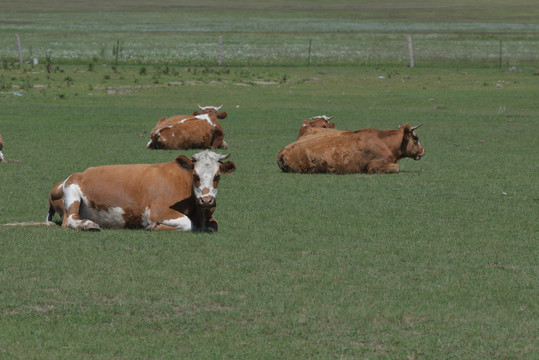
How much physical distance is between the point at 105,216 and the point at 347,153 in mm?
6920

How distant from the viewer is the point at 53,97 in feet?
115

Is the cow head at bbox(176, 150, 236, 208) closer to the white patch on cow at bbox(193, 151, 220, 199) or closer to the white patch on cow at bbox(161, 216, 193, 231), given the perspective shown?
the white patch on cow at bbox(193, 151, 220, 199)

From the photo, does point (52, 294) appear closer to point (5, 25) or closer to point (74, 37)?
point (74, 37)

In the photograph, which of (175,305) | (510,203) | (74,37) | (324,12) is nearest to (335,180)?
(510,203)

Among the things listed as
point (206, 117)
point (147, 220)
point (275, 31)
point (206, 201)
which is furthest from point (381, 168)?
point (275, 31)

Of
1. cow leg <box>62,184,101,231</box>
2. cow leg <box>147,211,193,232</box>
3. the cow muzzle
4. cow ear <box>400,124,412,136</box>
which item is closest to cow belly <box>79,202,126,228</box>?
cow leg <box>62,184,101,231</box>

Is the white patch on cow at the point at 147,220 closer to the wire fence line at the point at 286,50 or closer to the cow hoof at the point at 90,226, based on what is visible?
the cow hoof at the point at 90,226

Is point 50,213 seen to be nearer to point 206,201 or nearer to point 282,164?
point 206,201

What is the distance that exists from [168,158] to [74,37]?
66.4 m

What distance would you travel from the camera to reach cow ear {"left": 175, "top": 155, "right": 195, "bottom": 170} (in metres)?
11.5

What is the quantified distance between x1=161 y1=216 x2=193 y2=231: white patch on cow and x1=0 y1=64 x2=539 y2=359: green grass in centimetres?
16

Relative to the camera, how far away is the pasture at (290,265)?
291 inches

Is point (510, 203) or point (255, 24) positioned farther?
point (255, 24)

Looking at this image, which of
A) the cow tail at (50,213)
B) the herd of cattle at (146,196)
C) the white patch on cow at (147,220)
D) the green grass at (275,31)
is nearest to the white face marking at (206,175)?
the herd of cattle at (146,196)
